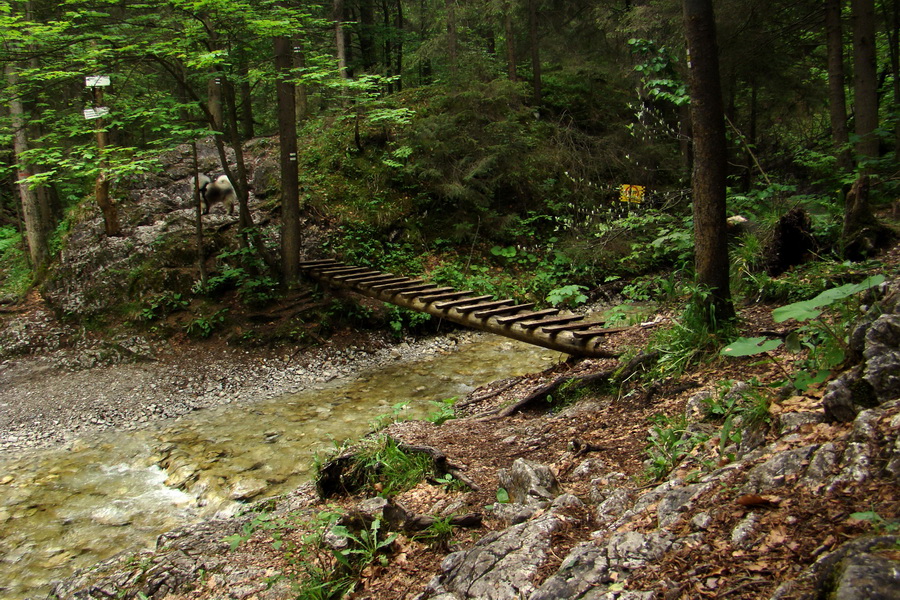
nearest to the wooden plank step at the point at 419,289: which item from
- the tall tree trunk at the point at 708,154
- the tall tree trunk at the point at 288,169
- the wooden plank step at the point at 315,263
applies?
the wooden plank step at the point at 315,263

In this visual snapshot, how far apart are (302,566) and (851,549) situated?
8.93 ft

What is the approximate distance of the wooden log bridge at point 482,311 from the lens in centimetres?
546

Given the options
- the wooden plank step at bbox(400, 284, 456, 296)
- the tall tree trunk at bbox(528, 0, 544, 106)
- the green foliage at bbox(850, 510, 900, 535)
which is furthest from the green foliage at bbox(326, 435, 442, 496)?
the tall tree trunk at bbox(528, 0, 544, 106)

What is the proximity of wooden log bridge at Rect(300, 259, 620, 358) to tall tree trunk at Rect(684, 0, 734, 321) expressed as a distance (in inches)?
50.8

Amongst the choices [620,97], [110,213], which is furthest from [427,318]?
[620,97]

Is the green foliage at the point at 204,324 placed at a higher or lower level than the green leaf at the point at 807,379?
lower

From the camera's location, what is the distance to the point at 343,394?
745cm

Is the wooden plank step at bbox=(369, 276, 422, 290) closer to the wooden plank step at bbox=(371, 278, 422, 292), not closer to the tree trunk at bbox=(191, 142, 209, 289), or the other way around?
the wooden plank step at bbox=(371, 278, 422, 292)

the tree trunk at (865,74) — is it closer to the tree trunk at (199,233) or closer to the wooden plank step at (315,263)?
the wooden plank step at (315,263)

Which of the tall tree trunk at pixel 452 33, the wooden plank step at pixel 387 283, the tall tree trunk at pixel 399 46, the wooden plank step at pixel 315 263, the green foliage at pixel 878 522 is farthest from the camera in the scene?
the tall tree trunk at pixel 399 46

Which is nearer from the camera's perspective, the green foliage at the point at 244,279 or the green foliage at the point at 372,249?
the green foliage at the point at 244,279

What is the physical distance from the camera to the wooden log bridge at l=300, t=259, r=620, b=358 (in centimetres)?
546

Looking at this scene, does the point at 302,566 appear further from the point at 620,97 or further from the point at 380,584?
the point at 620,97

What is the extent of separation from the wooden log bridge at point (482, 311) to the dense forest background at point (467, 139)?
1.65 ft
